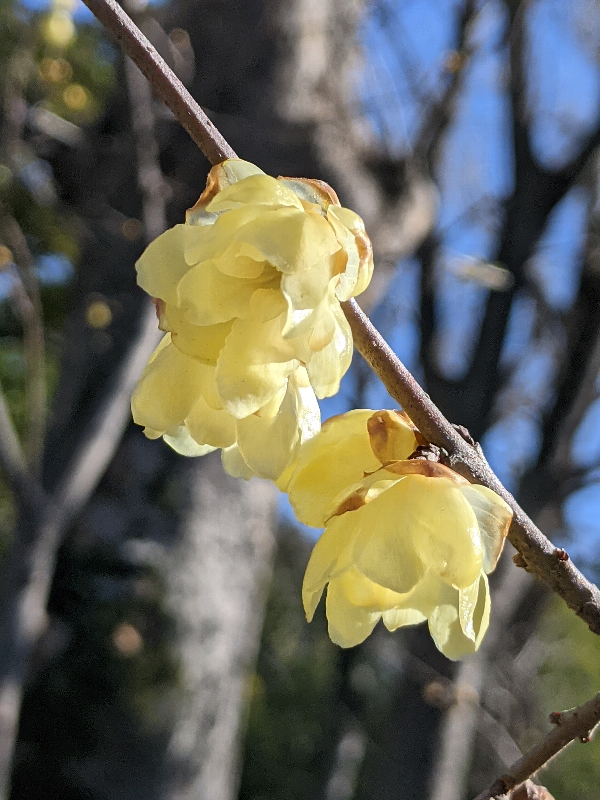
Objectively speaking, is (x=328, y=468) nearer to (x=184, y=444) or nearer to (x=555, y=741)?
(x=184, y=444)

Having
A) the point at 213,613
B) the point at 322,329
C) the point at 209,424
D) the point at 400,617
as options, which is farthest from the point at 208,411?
the point at 213,613

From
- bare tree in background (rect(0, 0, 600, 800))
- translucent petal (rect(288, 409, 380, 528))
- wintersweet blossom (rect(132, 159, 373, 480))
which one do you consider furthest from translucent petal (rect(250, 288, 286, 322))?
bare tree in background (rect(0, 0, 600, 800))

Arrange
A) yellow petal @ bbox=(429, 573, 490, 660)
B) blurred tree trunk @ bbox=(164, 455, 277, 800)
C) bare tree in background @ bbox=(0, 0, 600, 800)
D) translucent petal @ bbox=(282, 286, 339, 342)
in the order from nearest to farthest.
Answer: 1. translucent petal @ bbox=(282, 286, 339, 342)
2. yellow petal @ bbox=(429, 573, 490, 660)
3. bare tree in background @ bbox=(0, 0, 600, 800)
4. blurred tree trunk @ bbox=(164, 455, 277, 800)

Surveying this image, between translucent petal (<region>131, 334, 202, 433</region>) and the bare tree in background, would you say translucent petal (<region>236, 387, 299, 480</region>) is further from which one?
the bare tree in background

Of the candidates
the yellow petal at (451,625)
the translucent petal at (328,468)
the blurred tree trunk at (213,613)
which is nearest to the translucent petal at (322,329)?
the translucent petal at (328,468)

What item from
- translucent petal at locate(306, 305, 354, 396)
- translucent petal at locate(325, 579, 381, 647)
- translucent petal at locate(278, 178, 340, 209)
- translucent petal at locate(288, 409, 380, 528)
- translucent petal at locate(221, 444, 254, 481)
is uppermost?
translucent petal at locate(278, 178, 340, 209)

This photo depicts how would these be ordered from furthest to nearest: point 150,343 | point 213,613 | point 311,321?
point 213,613 → point 150,343 → point 311,321
